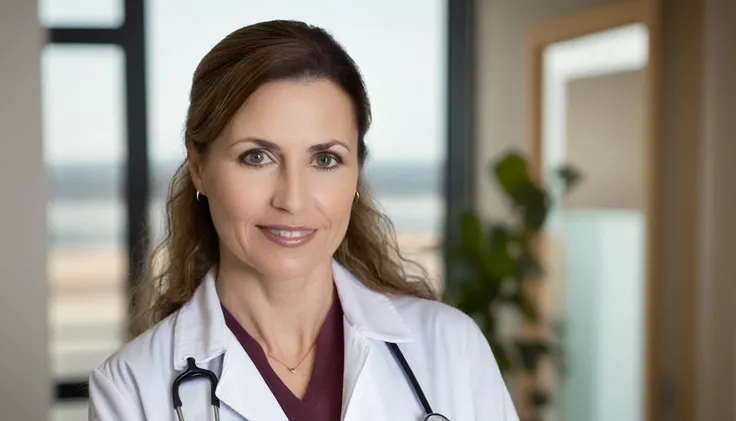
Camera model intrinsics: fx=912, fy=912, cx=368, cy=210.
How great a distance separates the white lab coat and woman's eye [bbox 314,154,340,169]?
0.24 meters

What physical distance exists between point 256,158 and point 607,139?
2110mm

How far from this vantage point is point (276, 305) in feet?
4.27

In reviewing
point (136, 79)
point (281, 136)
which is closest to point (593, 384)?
point (136, 79)

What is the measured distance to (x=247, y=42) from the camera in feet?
3.85

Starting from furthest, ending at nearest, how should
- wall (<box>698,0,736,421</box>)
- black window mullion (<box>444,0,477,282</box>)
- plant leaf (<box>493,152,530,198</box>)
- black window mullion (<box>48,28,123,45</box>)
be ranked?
black window mullion (<box>444,0,477,282</box>) < black window mullion (<box>48,28,123,45</box>) < plant leaf (<box>493,152,530,198</box>) < wall (<box>698,0,736,421</box>)

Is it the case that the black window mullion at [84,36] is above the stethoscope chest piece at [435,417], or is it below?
above

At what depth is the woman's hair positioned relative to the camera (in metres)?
1.17

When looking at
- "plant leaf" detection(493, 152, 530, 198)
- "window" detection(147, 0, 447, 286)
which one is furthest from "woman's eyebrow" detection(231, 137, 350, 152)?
"window" detection(147, 0, 447, 286)

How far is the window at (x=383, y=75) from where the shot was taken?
3652mm

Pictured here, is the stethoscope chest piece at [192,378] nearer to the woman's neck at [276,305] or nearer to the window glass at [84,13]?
the woman's neck at [276,305]

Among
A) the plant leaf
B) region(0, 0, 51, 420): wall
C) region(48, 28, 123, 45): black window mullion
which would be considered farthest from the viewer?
region(48, 28, 123, 45): black window mullion

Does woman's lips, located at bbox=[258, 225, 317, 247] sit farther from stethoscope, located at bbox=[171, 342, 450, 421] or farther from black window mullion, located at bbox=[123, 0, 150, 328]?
black window mullion, located at bbox=[123, 0, 150, 328]

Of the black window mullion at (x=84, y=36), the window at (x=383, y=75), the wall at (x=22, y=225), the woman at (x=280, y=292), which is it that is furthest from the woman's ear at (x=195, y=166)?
the black window mullion at (x=84, y=36)

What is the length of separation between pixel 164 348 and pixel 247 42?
0.43 metres
